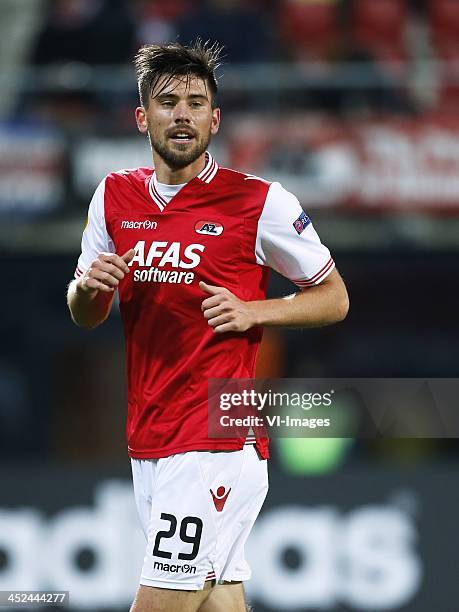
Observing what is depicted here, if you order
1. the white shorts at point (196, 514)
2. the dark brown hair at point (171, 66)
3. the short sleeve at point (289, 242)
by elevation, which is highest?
the dark brown hair at point (171, 66)

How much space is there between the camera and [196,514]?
4.42 metres

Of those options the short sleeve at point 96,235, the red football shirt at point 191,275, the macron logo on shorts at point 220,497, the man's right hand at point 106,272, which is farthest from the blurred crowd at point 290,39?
the macron logo on shorts at point 220,497

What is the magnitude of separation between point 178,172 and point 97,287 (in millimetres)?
575

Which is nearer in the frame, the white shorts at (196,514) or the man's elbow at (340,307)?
the white shorts at (196,514)

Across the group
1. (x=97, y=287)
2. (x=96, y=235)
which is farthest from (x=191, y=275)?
(x=96, y=235)

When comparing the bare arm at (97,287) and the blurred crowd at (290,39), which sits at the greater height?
the blurred crowd at (290,39)

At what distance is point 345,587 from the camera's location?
7.86 metres

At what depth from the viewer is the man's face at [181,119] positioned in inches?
178

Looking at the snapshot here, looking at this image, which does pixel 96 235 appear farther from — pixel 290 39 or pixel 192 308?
pixel 290 39

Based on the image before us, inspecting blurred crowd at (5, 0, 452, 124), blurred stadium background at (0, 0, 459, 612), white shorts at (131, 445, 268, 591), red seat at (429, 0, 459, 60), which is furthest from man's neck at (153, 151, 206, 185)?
red seat at (429, 0, 459, 60)

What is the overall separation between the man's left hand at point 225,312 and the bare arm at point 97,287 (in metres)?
0.29

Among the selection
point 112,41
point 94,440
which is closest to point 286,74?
point 112,41

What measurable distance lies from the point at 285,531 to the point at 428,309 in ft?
18.1

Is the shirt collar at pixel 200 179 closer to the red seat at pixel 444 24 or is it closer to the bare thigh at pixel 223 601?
the bare thigh at pixel 223 601
